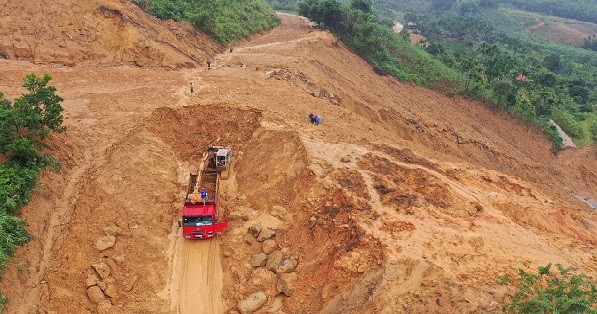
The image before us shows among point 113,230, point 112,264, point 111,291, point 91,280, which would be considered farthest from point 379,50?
point 91,280

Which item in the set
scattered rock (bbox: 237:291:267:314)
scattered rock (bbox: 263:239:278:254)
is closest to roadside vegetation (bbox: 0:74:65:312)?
scattered rock (bbox: 237:291:267:314)

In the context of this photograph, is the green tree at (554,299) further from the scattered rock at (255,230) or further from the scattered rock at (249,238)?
the scattered rock at (249,238)

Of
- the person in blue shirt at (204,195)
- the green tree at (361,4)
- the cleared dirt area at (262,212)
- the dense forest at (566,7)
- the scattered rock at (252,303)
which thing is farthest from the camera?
the dense forest at (566,7)

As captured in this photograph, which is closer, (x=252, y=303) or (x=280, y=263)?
(x=252, y=303)

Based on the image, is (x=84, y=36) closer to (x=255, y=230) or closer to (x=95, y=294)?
(x=255, y=230)

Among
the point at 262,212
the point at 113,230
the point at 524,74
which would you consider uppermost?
the point at 524,74

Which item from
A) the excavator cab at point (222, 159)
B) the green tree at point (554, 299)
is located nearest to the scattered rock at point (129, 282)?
the excavator cab at point (222, 159)
